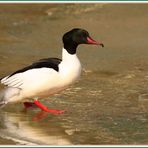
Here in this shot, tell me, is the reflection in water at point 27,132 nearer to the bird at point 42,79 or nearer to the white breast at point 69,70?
the bird at point 42,79

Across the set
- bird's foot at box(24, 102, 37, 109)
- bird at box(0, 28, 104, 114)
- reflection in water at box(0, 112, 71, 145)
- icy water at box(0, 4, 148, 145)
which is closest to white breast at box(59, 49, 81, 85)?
bird at box(0, 28, 104, 114)

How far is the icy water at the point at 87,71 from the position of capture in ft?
23.5

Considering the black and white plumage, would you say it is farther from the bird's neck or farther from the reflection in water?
the reflection in water

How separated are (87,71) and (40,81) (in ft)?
10.0

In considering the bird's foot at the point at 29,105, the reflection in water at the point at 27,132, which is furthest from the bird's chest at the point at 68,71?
the bird's foot at the point at 29,105

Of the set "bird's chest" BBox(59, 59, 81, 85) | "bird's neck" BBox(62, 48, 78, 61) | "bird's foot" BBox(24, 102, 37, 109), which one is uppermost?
"bird's neck" BBox(62, 48, 78, 61)

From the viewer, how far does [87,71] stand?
10703 mm

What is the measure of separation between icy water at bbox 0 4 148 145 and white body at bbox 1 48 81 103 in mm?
312

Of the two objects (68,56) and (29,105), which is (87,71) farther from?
(68,56)

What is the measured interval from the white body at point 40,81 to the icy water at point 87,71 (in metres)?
0.31

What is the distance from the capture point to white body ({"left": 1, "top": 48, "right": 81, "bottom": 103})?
7723 mm

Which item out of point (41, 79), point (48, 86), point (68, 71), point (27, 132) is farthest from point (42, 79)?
point (27, 132)

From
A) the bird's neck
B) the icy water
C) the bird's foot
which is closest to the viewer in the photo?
the icy water

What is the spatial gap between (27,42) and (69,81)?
19.7 ft
